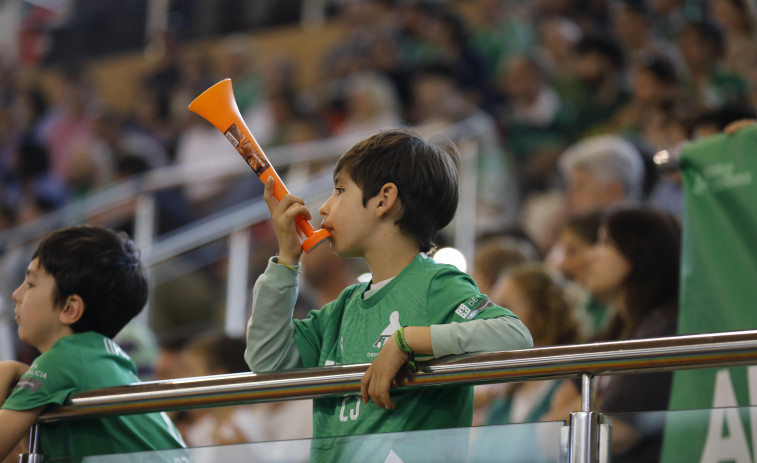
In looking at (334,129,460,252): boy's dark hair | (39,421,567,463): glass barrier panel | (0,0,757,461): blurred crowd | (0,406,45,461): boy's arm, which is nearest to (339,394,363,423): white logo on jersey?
(39,421,567,463): glass barrier panel

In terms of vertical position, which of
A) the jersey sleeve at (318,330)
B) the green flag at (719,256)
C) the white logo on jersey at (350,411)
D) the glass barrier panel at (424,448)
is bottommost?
the glass barrier panel at (424,448)

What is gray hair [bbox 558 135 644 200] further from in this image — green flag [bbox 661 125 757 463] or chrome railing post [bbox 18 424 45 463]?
chrome railing post [bbox 18 424 45 463]

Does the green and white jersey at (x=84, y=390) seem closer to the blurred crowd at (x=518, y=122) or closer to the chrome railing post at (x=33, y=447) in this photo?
the chrome railing post at (x=33, y=447)

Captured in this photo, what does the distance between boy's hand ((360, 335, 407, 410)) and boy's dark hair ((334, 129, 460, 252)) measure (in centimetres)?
34

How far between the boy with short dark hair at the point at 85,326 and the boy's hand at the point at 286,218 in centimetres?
51

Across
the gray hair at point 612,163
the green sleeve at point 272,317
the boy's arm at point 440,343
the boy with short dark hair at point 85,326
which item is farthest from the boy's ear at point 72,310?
the gray hair at point 612,163

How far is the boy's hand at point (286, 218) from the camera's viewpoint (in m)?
1.71

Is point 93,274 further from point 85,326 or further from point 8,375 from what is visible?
point 8,375

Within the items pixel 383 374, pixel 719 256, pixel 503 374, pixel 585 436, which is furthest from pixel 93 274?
pixel 719 256

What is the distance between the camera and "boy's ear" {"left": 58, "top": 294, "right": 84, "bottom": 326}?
205 centimetres

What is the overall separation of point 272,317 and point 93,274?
54cm

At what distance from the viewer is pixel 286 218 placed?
5.59ft

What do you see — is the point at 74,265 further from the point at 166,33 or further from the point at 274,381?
the point at 166,33

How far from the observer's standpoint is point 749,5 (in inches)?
175
